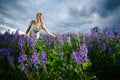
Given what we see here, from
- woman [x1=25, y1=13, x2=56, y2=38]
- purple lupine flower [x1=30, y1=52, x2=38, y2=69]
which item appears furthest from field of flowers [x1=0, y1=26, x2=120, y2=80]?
woman [x1=25, y1=13, x2=56, y2=38]

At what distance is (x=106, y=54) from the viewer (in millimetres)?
4934

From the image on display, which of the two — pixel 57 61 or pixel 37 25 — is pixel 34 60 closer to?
pixel 57 61

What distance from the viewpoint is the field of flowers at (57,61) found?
11.9 ft

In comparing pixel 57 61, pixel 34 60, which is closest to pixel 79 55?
pixel 34 60

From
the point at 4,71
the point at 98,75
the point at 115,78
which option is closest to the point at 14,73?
the point at 4,71

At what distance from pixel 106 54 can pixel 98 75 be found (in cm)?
55

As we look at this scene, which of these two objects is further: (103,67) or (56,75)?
(103,67)

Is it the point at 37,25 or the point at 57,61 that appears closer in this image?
the point at 57,61

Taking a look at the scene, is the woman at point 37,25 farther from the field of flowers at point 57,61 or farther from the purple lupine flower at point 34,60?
the purple lupine flower at point 34,60

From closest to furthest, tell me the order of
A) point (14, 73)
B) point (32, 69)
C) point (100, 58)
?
point (32, 69) → point (14, 73) → point (100, 58)

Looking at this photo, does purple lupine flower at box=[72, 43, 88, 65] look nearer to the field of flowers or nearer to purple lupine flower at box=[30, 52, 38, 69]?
the field of flowers

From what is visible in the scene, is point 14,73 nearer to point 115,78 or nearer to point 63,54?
point 63,54

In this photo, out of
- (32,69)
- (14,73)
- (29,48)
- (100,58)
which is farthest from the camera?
(100,58)

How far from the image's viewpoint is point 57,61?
422 centimetres
